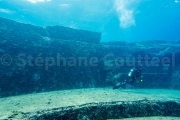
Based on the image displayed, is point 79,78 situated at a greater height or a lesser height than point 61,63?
lesser

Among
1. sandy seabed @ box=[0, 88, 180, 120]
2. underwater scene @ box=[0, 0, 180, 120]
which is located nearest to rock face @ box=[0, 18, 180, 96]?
underwater scene @ box=[0, 0, 180, 120]

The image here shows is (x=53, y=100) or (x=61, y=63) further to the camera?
(x=61, y=63)

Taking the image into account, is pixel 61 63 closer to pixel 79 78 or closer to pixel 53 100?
pixel 79 78

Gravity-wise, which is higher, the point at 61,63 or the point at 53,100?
the point at 61,63

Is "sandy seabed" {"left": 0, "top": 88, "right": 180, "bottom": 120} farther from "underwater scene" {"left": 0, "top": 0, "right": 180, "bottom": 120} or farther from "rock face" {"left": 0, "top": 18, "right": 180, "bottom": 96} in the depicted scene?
"rock face" {"left": 0, "top": 18, "right": 180, "bottom": 96}

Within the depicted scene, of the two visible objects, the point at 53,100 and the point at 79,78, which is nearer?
the point at 53,100

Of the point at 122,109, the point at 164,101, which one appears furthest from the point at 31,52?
the point at 164,101

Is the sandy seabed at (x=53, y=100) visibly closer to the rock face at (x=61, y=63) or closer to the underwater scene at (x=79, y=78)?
the underwater scene at (x=79, y=78)

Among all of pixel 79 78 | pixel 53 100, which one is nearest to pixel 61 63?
pixel 79 78

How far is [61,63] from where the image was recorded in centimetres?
984

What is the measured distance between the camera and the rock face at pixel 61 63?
802 cm

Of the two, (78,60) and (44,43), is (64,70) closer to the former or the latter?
(78,60)

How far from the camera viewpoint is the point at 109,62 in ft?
→ 36.6

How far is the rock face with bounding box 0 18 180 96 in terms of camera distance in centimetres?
802
